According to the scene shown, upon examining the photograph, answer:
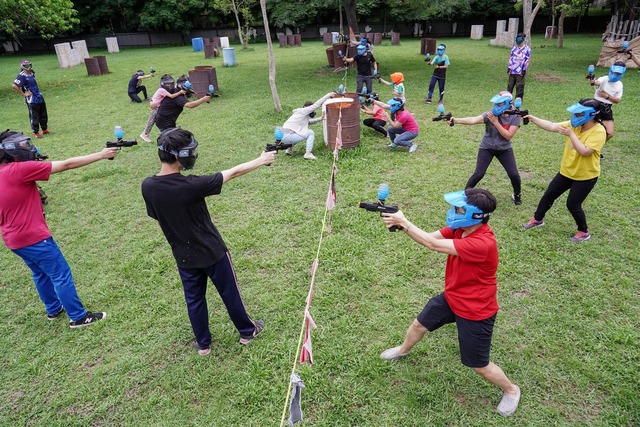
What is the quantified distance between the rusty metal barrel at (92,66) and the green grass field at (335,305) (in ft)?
50.4

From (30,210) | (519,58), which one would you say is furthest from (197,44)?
(30,210)

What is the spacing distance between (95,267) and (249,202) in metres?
2.60

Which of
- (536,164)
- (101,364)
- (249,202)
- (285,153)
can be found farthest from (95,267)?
(536,164)

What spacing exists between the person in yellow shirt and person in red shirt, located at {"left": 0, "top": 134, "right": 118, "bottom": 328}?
5167 mm

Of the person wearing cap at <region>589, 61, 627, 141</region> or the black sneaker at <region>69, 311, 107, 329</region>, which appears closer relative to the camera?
the black sneaker at <region>69, 311, 107, 329</region>

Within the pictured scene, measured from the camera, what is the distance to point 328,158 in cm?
884

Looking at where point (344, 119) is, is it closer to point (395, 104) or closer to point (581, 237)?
point (395, 104)

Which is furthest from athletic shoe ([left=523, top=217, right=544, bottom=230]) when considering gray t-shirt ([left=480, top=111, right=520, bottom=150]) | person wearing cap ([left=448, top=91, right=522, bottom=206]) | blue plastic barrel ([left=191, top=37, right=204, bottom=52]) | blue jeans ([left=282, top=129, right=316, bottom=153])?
blue plastic barrel ([left=191, top=37, right=204, bottom=52])

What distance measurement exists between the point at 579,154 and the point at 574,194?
55 cm

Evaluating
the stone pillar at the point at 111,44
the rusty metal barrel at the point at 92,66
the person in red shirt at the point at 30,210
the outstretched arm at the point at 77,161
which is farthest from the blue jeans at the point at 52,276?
the stone pillar at the point at 111,44

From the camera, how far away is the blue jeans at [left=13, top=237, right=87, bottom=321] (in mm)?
4176

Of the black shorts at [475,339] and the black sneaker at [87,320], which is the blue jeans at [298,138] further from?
the black shorts at [475,339]

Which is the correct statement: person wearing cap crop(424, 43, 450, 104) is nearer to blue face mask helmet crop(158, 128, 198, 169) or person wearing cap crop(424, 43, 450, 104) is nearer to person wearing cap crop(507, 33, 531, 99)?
person wearing cap crop(507, 33, 531, 99)

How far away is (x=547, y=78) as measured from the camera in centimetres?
1565
